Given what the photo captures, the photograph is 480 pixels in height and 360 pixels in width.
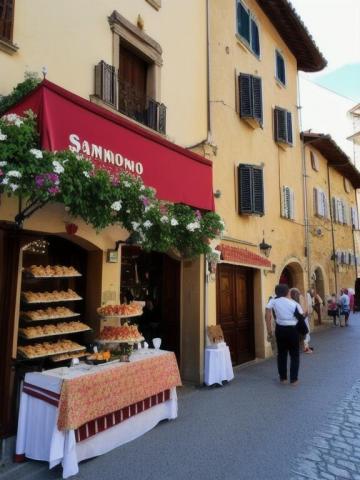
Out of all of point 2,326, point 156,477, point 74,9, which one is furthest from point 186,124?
point 156,477

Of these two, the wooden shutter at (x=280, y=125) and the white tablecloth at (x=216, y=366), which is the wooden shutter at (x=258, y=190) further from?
the white tablecloth at (x=216, y=366)

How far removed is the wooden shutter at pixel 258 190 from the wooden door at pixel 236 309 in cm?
172

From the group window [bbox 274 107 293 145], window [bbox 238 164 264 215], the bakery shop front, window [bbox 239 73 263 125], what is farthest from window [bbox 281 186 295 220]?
the bakery shop front

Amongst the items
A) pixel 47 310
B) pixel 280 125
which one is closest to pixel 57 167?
pixel 47 310

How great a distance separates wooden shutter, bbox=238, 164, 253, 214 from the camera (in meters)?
10.1

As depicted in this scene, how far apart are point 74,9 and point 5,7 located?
1.33m

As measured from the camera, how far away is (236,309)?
10000mm

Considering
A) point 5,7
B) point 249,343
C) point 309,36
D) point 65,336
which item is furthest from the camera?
point 309,36

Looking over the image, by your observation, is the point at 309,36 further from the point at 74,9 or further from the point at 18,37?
the point at 18,37

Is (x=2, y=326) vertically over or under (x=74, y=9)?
under

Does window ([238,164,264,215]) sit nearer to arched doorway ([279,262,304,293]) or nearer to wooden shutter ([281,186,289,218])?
wooden shutter ([281,186,289,218])

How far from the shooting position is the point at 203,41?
9406 mm

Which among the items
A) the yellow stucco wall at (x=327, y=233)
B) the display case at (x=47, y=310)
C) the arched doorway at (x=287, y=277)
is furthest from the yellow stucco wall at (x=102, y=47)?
the yellow stucco wall at (x=327, y=233)

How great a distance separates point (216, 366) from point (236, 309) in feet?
9.03
